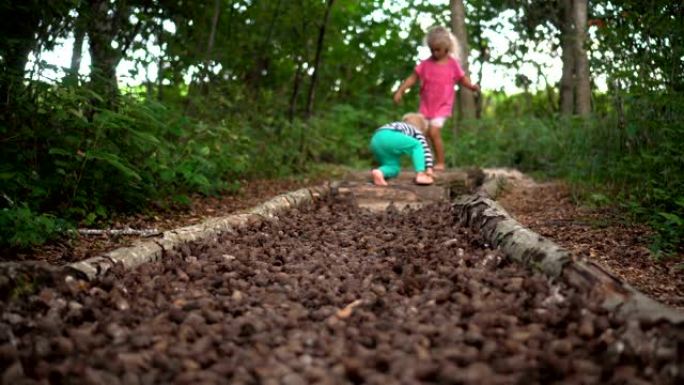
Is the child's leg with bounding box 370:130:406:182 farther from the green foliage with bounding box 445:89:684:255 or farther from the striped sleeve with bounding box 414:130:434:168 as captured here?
the green foliage with bounding box 445:89:684:255

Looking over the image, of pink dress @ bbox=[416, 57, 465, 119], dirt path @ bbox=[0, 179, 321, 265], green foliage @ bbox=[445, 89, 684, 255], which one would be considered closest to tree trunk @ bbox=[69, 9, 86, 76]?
dirt path @ bbox=[0, 179, 321, 265]

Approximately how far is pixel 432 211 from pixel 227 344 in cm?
326

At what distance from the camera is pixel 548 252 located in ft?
8.45

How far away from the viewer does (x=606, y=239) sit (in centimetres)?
384

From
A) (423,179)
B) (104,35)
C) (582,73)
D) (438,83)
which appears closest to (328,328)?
(104,35)

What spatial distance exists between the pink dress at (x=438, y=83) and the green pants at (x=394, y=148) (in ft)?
3.37

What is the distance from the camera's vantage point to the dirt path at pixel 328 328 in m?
1.68

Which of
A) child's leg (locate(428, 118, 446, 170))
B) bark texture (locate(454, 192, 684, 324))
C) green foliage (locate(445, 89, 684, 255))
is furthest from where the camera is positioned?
child's leg (locate(428, 118, 446, 170))

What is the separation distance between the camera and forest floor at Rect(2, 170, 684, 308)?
121 inches

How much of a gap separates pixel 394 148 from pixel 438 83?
122cm

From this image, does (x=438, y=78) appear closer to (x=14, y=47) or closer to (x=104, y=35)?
(x=104, y=35)

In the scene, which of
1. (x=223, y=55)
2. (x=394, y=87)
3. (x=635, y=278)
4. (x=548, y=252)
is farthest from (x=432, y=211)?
(x=394, y=87)

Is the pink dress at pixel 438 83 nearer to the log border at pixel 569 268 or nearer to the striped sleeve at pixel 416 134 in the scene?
the striped sleeve at pixel 416 134

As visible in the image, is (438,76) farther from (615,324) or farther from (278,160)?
(615,324)
